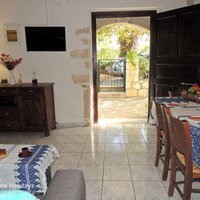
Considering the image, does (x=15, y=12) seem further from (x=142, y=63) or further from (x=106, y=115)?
(x=142, y=63)

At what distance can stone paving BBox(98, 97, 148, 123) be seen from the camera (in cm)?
488

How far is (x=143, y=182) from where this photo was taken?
2408mm

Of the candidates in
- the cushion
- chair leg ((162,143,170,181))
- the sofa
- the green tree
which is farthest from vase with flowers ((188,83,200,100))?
the green tree

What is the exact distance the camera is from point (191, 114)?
2.07 m

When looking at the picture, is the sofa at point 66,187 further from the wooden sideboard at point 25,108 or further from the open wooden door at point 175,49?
the open wooden door at point 175,49

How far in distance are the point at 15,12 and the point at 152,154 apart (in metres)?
3.51

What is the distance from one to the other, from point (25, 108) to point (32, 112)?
14 centimetres

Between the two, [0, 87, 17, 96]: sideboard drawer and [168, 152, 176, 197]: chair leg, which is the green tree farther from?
[168, 152, 176, 197]: chair leg

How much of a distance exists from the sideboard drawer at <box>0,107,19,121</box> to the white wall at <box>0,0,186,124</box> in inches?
28.2

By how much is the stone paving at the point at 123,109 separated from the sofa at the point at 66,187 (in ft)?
11.0

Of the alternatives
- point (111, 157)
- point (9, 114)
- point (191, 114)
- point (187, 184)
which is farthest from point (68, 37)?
point (187, 184)

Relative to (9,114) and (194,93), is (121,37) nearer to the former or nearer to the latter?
(9,114)

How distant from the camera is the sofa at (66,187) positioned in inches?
45.3

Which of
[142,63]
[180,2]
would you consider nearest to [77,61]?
[180,2]
